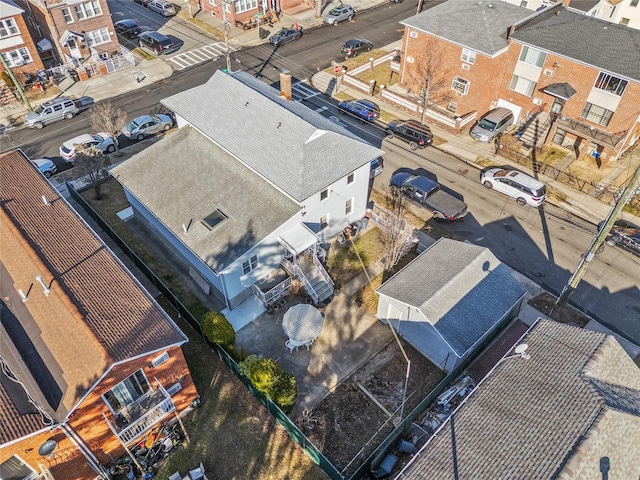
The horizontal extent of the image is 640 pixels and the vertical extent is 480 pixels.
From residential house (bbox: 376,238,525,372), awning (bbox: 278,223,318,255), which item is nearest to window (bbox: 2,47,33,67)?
awning (bbox: 278,223,318,255)

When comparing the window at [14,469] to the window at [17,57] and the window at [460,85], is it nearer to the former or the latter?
the window at [460,85]

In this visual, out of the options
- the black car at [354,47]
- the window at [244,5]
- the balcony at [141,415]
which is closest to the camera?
the balcony at [141,415]

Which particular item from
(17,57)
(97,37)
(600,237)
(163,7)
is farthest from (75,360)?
(163,7)

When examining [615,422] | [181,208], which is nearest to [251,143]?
[181,208]

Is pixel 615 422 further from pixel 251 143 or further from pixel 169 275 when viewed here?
pixel 169 275

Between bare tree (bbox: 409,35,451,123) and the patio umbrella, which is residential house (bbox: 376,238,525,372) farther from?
bare tree (bbox: 409,35,451,123)

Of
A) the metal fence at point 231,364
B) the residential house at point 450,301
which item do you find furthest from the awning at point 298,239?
the metal fence at point 231,364
